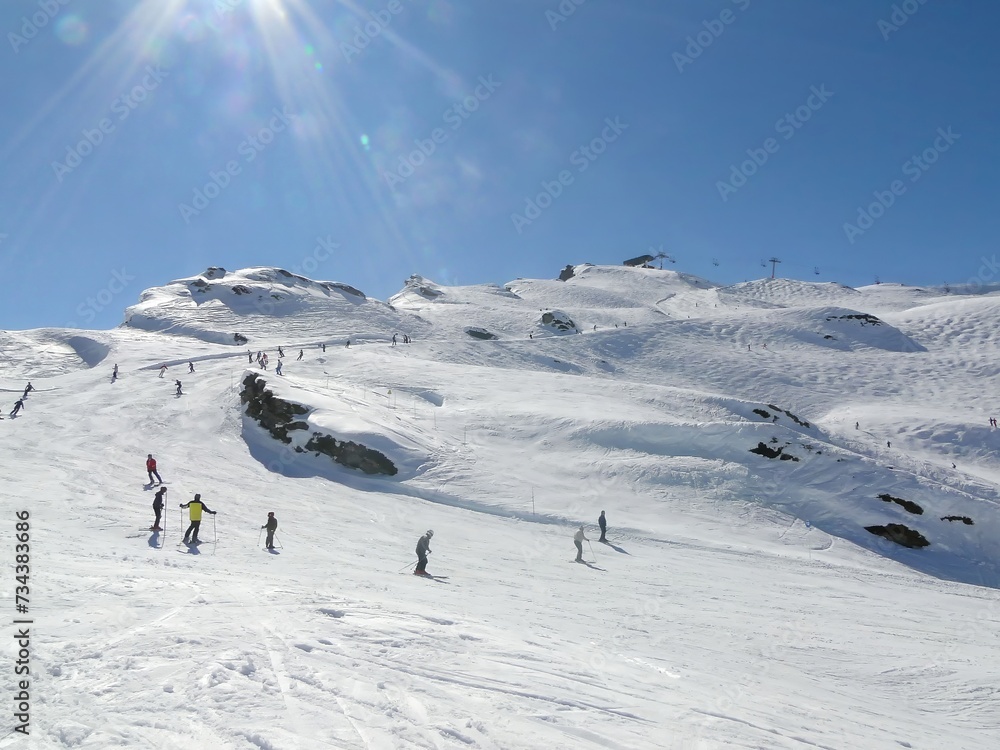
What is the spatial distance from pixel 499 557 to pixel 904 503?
73.2 feet

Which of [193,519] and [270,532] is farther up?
[193,519]

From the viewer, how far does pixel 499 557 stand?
1855 cm

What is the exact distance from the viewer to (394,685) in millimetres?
6891

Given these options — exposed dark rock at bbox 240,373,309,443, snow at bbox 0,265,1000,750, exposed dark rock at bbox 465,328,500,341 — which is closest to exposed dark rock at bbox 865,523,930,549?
snow at bbox 0,265,1000,750

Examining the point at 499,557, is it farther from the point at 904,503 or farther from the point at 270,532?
the point at 904,503

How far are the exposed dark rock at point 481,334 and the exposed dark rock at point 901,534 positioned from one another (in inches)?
1930

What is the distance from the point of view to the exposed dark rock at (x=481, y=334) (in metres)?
72.0

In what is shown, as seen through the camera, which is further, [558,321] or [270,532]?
[558,321]

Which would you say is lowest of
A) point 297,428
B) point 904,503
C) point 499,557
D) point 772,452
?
point 499,557

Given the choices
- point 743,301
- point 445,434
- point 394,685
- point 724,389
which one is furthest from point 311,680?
point 743,301

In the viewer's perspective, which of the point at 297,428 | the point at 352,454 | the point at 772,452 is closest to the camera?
the point at 352,454

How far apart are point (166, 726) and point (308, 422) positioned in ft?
83.9

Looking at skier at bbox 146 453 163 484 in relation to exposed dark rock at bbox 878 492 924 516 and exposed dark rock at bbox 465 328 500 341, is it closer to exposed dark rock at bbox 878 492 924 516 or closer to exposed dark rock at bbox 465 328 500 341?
exposed dark rock at bbox 878 492 924 516

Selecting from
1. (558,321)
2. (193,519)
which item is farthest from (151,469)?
(558,321)
